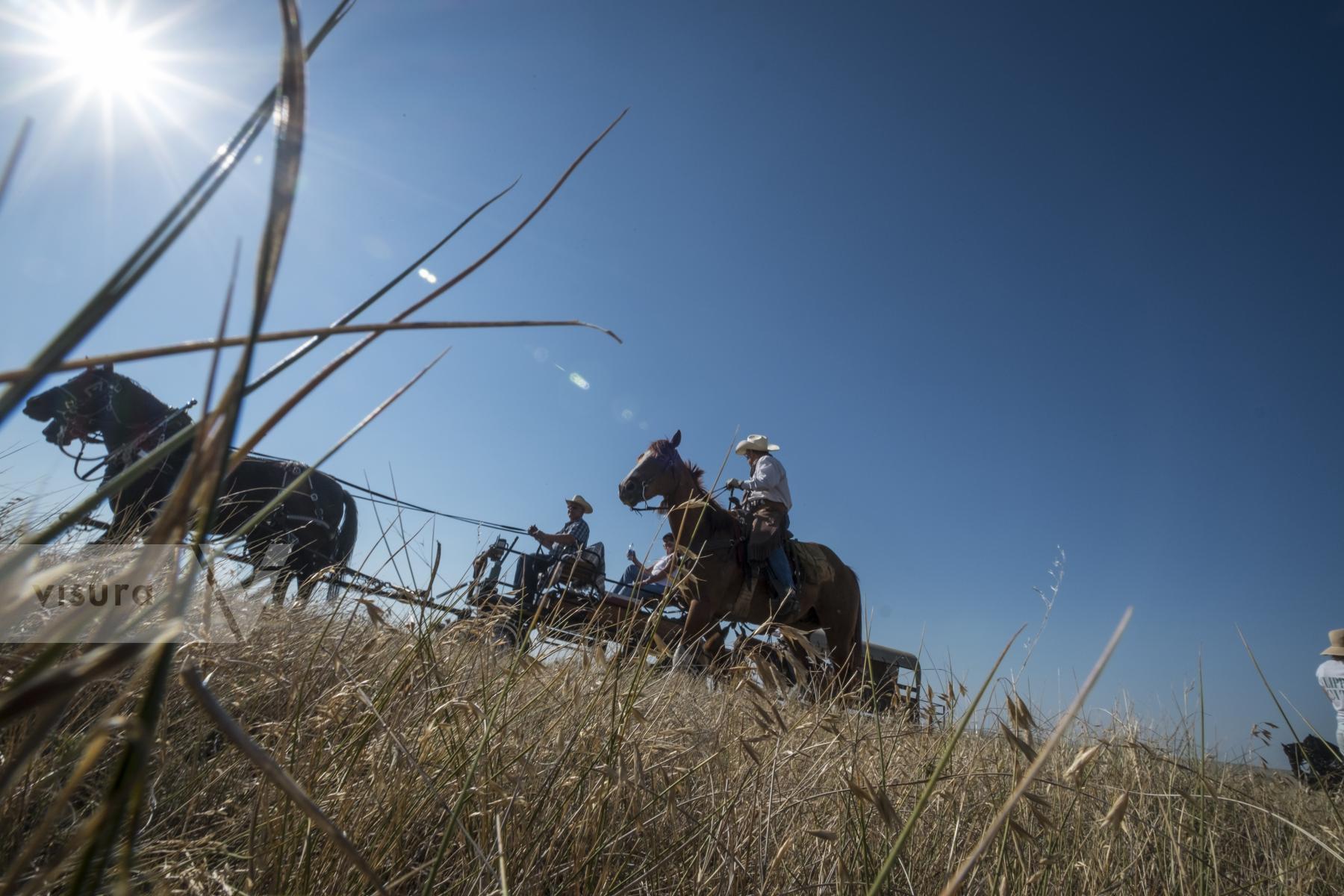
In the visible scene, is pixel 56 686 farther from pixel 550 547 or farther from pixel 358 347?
pixel 550 547

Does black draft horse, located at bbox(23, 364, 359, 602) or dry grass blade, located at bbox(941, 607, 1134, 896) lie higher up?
black draft horse, located at bbox(23, 364, 359, 602)

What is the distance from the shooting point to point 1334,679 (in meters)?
4.56

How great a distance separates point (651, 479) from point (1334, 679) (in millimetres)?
5236

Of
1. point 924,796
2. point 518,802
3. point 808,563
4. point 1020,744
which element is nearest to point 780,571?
point 808,563

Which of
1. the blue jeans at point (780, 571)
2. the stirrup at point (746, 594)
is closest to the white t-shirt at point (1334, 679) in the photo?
the blue jeans at point (780, 571)

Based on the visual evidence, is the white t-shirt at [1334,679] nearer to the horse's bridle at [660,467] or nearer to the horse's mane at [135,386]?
the horse's bridle at [660,467]

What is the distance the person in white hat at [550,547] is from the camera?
6.70 meters

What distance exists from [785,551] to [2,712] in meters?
6.45

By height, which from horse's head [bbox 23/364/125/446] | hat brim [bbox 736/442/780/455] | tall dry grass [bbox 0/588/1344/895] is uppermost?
hat brim [bbox 736/442/780/455]

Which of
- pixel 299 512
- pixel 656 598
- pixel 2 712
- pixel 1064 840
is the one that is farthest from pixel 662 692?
pixel 299 512

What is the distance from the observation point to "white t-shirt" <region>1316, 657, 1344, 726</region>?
14.4 ft

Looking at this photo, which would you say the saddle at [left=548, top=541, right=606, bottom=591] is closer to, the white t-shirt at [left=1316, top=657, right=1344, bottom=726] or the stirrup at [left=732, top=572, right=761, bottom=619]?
the stirrup at [left=732, top=572, right=761, bottom=619]

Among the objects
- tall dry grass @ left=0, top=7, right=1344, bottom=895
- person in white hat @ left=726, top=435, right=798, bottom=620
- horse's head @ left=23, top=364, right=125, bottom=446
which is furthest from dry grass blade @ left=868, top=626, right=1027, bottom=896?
horse's head @ left=23, top=364, right=125, bottom=446

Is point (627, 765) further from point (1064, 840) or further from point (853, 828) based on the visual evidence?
point (1064, 840)
